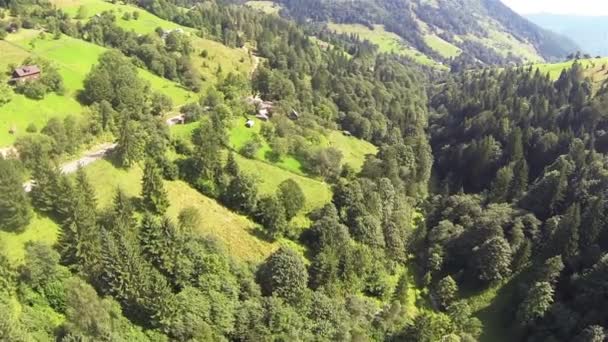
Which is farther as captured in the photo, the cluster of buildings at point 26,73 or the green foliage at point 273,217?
the cluster of buildings at point 26,73

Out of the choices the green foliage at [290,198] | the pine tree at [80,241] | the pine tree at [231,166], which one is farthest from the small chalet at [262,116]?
the pine tree at [80,241]

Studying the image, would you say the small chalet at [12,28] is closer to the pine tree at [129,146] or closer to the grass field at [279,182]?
the pine tree at [129,146]

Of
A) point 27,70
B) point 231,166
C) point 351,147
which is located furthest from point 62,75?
point 351,147

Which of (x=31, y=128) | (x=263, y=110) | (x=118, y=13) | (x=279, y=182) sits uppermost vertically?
(x=31, y=128)

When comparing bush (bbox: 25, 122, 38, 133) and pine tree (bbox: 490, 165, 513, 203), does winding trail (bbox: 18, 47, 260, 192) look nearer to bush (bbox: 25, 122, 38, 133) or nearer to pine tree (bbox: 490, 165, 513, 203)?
bush (bbox: 25, 122, 38, 133)

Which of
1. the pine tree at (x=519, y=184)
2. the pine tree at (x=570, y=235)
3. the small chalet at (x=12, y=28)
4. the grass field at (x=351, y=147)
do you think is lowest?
the grass field at (x=351, y=147)

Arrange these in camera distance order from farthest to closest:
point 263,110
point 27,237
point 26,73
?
point 263,110 → point 26,73 → point 27,237

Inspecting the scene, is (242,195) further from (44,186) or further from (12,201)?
(12,201)

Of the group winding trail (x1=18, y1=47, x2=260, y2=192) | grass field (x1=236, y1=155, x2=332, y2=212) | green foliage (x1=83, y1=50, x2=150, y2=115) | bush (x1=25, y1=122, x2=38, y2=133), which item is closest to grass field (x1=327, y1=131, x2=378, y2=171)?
grass field (x1=236, y1=155, x2=332, y2=212)
